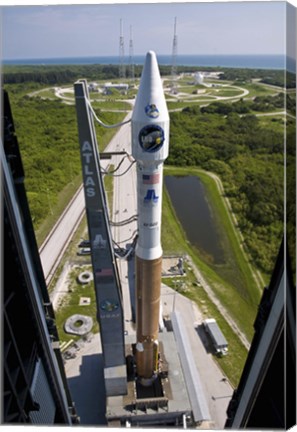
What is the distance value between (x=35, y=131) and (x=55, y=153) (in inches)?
213

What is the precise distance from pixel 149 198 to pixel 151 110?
83.4 inches

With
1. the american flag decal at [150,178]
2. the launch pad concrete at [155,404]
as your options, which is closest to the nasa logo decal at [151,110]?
the american flag decal at [150,178]

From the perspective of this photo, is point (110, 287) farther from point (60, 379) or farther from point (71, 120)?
point (71, 120)

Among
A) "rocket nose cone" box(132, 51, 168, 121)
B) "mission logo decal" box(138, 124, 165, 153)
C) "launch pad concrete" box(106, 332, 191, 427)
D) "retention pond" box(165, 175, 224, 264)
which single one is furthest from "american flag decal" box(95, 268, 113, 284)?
"retention pond" box(165, 175, 224, 264)

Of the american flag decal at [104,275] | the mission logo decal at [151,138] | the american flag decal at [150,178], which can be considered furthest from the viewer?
the american flag decal at [104,275]

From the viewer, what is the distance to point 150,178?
802 centimetres

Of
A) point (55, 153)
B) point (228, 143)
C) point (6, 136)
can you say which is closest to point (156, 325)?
point (6, 136)

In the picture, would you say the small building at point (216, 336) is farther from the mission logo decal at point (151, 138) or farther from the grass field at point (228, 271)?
the mission logo decal at point (151, 138)

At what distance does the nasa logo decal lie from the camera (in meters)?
7.10

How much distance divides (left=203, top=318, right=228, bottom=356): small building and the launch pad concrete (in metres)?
2.75

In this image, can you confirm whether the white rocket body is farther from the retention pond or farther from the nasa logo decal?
Result: the retention pond

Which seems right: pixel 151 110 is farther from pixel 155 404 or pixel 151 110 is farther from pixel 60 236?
pixel 60 236

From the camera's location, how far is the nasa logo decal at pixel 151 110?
23.3 ft

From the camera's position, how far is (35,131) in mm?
34156
